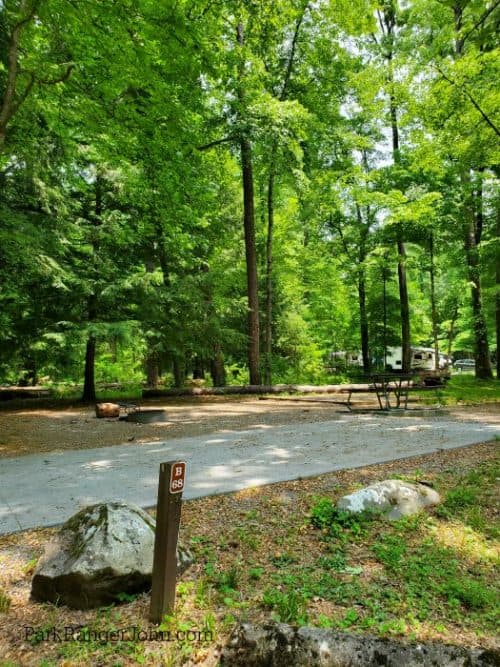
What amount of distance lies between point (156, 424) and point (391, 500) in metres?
6.15

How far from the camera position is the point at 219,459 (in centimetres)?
588

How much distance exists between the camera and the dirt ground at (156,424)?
745cm

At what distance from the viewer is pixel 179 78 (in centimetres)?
880

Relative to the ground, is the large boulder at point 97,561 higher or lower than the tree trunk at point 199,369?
lower

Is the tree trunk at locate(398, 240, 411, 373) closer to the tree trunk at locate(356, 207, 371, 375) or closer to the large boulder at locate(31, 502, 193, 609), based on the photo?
the tree trunk at locate(356, 207, 371, 375)

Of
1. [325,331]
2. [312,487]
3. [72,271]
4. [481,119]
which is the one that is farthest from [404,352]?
[312,487]

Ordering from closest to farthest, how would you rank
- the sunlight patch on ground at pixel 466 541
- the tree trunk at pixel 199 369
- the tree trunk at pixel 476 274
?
the sunlight patch on ground at pixel 466 541, the tree trunk at pixel 476 274, the tree trunk at pixel 199 369

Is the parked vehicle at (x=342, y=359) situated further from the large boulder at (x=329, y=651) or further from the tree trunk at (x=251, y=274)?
the large boulder at (x=329, y=651)

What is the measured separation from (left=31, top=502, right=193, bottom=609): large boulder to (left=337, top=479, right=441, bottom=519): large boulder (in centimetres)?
164

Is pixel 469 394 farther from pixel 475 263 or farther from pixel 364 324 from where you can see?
pixel 364 324

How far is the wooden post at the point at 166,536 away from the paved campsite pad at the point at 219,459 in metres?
1.62

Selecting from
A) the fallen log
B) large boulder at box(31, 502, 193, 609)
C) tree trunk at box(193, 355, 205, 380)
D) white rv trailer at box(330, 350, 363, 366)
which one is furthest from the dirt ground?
white rv trailer at box(330, 350, 363, 366)

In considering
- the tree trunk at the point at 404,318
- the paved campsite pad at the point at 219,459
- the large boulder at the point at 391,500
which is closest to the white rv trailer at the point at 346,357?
the tree trunk at the point at 404,318

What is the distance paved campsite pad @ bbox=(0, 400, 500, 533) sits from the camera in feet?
14.0
